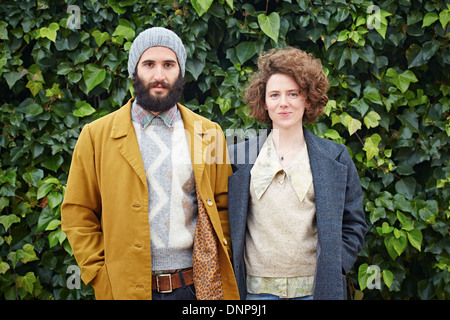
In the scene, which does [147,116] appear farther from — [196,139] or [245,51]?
[245,51]

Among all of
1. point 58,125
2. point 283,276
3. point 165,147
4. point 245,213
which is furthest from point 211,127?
point 58,125

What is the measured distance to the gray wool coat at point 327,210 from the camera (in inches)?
77.0

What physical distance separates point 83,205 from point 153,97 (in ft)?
1.80

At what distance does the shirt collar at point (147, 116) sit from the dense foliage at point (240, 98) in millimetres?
688

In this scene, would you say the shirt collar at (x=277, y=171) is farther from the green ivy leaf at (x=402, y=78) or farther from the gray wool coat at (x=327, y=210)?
the green ivy leaf at (x=402, y=78)

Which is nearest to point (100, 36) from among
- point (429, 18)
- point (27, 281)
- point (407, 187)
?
point (27, 281)

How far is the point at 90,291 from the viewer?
9.18 ft

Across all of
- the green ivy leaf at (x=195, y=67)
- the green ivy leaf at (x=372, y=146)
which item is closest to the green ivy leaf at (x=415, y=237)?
the green ivy leaf at (x=372, y=146)

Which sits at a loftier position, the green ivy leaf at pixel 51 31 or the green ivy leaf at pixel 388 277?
the green ivy leaf at pixel 51 31

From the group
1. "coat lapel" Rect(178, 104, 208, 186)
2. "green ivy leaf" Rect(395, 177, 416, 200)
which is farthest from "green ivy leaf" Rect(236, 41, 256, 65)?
"green ivy leaf" Rect(395, 177, 416, 200)

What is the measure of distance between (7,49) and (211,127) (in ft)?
4.77

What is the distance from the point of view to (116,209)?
1934 millimetres

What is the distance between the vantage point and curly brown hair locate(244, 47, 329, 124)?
208 cm

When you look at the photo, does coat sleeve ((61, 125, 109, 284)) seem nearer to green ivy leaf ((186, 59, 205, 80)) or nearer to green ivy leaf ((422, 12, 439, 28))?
green ivy leaf ((186, 59, 205, 80))
